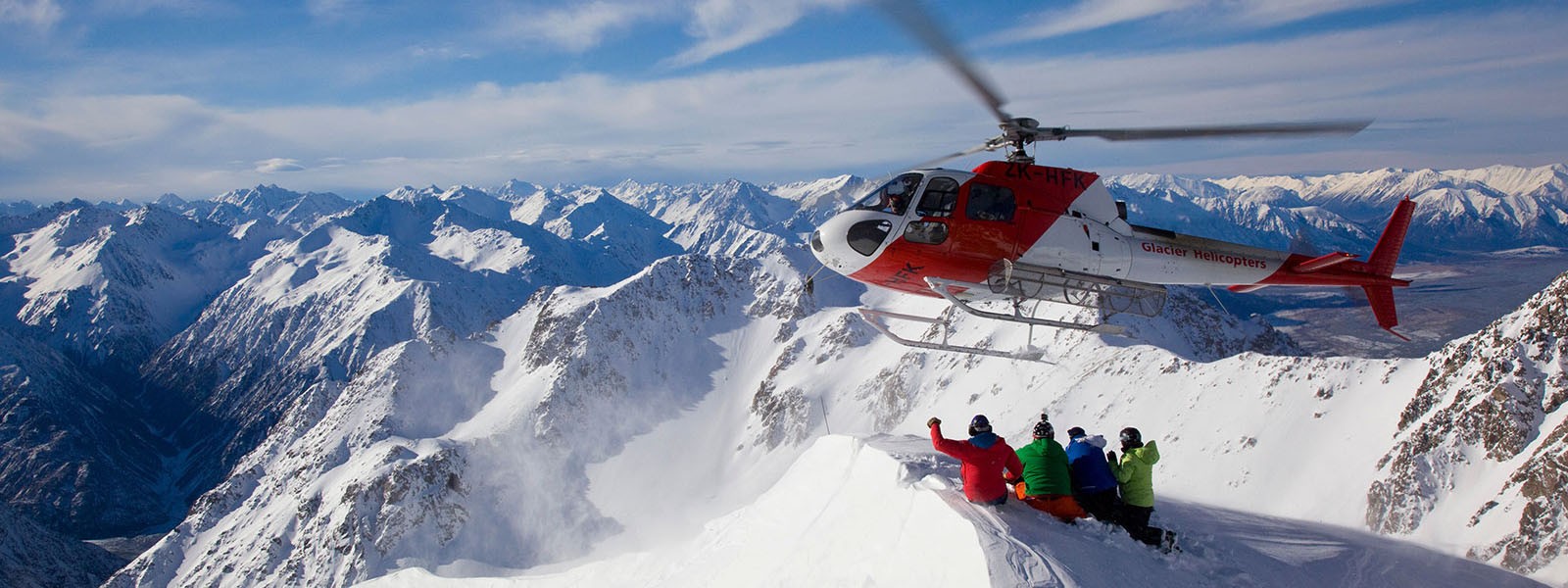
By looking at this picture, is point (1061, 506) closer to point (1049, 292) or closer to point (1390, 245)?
point (1049, 292)

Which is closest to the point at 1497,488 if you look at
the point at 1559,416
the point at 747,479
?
the point at 1559,416

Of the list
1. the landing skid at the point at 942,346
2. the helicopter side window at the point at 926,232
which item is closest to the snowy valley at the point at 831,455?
the helicopter side window at the point at 926,232

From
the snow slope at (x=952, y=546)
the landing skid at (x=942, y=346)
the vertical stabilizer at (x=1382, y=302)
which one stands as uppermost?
the vertical stabilizer at (x=1382, y=302)

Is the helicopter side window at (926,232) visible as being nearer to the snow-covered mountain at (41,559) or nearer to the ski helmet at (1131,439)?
the ski helmet at (1131,439)

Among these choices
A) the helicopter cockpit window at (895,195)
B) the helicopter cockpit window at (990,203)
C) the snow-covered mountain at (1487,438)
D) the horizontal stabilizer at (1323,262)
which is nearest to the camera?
the helicopter cockpit window at (990,203)

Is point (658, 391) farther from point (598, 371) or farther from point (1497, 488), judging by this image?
point (1497, 488)

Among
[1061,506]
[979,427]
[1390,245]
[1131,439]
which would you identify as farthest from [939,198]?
[1390,245]
